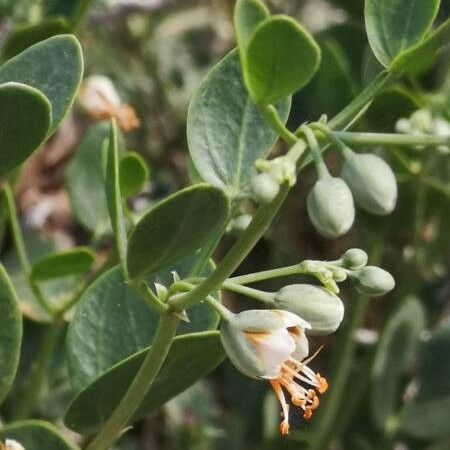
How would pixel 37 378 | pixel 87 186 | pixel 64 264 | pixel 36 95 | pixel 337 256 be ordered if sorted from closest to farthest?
1. pixel 36 95
2. pixel 64 264
3. pixel 37 378
4. pixel 87 186
5. pixel 337 256

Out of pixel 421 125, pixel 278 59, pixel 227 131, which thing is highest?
pixel 278 59

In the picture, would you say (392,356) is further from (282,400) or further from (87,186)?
(282,400)

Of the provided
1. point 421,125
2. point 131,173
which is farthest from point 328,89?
point 131,173

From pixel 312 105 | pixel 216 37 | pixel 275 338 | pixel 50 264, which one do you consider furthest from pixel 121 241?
pixel 216 37

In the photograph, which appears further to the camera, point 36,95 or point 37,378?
point 37,378

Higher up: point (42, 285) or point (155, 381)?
point (155, 381)

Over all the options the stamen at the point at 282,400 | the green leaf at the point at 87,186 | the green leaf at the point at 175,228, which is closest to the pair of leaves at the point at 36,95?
the green leaf at the point at 175,228

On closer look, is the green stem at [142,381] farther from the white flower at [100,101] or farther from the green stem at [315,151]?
the white flower at [100,101]

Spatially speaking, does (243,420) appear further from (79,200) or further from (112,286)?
(112,286)

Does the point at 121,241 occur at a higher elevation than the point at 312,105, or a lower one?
higher
